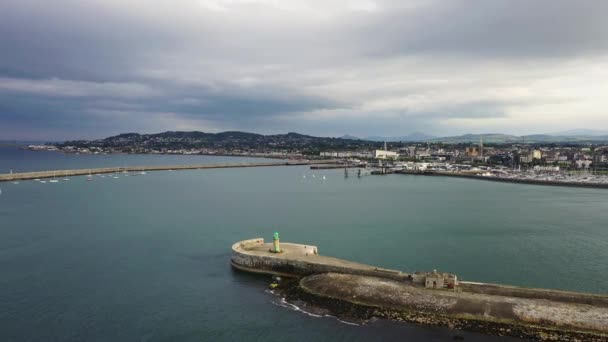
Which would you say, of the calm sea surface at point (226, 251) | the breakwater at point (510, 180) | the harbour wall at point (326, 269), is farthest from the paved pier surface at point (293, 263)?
the breakwater at point (510, 180)

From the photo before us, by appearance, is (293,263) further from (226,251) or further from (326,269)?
(226,251)

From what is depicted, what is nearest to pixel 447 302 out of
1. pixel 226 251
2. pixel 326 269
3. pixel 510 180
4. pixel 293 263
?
pixel 326 269

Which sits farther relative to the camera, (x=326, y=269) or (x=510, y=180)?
(x=510, y=180)

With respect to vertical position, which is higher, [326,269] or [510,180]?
[326,269]

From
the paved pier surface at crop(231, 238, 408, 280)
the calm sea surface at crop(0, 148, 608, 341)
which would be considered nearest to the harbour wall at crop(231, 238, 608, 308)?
the paved pier surface at crop(231, 238, 408, 280)

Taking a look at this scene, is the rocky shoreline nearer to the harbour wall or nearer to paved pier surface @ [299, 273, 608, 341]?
paved pier surface @ [299, 273, 608, 341]

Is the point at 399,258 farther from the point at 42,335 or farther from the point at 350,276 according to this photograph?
the point at 42,335

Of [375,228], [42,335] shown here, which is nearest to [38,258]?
[42,335]
